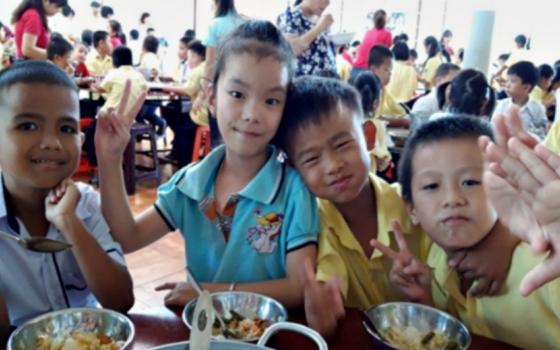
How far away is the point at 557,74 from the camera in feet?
18.3

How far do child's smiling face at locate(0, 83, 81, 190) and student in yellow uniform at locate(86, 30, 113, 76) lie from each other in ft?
16.0

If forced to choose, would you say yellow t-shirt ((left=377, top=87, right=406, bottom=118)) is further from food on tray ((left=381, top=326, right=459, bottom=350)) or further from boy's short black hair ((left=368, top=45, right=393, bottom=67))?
food on tray ((left=381, top=326, right=459, bottom=350))

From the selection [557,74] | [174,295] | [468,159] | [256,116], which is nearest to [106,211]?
[174,295]

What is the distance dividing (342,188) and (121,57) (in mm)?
3619

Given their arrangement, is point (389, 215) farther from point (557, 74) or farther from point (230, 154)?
point (557, 74)

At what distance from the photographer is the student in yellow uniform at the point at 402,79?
5.78m

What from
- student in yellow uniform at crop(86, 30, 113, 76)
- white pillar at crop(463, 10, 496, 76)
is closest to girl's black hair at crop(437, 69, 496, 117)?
white pillar at crop(463, 10, 496, 76)

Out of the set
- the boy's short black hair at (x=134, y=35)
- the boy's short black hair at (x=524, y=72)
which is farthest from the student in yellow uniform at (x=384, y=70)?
the boy's short black hair at (x=134, y=35)

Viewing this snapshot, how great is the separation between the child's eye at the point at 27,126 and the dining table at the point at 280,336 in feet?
1.48

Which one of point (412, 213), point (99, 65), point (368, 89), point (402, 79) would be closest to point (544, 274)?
point (412, 213)

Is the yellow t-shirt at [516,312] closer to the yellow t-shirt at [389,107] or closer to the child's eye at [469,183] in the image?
the child's eye at [469,183]

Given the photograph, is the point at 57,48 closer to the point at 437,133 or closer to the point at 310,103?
the point at 310,103

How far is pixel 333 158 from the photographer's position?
4.02ft

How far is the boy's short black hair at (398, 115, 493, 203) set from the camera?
1158 mm
